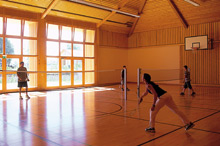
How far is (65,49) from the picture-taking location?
19844 millimetres

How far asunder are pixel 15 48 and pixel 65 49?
447cm

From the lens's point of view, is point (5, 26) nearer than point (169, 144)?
No

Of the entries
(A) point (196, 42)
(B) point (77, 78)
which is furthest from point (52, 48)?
(A) point (196, 42)

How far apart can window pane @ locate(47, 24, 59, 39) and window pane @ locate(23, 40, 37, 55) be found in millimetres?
1466

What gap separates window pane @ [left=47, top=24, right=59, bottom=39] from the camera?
61.2 ft

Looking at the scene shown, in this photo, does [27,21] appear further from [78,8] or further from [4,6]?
[78,8]

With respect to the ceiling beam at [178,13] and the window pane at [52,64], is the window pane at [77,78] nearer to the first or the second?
the window pane at [52,64]

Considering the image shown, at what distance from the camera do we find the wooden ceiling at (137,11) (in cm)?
1715

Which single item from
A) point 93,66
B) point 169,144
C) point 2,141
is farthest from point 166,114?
point 93,66

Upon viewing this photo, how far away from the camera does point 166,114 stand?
25.8ft

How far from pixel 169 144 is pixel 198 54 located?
1757 centimetres

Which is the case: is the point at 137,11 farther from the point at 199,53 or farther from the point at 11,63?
the point at 11,63

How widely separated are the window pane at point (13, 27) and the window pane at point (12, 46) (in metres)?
0.53

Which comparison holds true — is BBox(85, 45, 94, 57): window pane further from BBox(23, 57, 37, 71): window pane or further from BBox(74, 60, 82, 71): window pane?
BBox(23, 57, 37, 71): window pane
